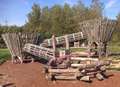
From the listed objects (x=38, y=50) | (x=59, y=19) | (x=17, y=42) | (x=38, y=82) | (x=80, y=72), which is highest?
(x=59, y=19)

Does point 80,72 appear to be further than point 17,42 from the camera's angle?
No

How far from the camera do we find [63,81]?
19.2m

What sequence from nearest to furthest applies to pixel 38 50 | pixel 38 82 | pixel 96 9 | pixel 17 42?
pixel 38 82
pixel 38 50
pixel 17 42
pixel 96 9

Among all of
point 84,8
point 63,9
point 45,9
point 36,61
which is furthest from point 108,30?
point 45,9

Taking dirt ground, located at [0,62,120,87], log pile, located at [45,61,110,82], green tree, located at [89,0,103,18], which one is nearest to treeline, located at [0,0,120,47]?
green tree, located at [89,0,103,18]

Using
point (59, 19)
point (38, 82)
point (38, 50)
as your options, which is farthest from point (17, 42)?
point (59, 19)

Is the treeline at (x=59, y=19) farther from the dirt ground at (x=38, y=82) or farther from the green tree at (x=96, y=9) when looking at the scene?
the dirt ground at (x=38, y=82)

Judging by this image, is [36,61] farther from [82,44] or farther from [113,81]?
[82,44]

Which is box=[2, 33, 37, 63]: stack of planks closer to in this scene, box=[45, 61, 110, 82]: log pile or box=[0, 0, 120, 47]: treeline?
box=[45, 61, 110, 82]: log pile

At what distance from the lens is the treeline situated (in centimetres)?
6850

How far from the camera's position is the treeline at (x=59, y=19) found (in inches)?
2697

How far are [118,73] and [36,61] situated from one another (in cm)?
1192

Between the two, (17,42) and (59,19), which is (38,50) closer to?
(17,42)

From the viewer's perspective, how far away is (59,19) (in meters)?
72.6
